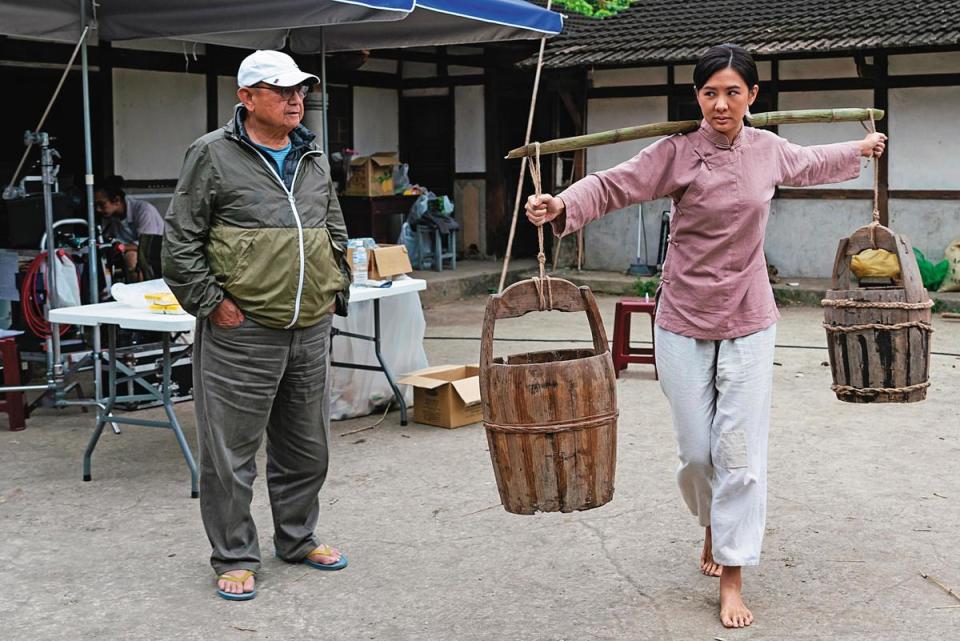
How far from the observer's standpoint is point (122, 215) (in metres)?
9.32

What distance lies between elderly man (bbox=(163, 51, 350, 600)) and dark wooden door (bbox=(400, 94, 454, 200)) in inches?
470

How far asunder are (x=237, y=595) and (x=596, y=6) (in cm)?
1360

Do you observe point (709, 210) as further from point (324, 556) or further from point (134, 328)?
point (134, 328)

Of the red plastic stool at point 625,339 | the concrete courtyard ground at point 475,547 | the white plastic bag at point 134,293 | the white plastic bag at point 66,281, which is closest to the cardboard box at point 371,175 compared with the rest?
the red plastic stool at point 625,339

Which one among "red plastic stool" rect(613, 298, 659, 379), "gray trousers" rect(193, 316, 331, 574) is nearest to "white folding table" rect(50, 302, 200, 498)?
"gray trousers" rect(193, 316, 331, 574)

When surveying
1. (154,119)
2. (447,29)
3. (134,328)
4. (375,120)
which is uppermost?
(447,29)

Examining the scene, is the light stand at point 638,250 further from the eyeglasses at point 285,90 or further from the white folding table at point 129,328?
the eyeglasses at point 285,90

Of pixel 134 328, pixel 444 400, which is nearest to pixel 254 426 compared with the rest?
pixel 134 328

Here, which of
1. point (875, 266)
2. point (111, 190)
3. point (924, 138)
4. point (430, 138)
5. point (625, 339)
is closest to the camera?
point (625, 339)

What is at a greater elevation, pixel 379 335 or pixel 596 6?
pixel 596 6

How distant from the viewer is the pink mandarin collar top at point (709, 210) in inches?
151

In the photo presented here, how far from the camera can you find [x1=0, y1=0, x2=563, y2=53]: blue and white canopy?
23.1ft

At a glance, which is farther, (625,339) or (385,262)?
(625,339)

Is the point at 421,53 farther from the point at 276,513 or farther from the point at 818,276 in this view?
the point at 276,513
